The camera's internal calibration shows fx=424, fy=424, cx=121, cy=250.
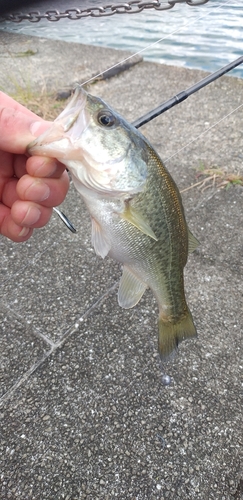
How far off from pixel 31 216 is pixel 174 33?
4932 millimetres

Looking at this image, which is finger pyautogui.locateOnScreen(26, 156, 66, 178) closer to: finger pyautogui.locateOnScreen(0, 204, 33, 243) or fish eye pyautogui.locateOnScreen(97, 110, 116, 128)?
fish eye pyautogui.locateOnScreen(97, 110, 116, 128)

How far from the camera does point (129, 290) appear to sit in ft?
5.68

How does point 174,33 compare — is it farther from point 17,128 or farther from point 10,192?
point 17,128

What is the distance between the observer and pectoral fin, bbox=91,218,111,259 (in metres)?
1.57

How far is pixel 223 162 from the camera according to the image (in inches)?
137

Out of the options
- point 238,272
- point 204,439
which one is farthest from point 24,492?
point 238,272

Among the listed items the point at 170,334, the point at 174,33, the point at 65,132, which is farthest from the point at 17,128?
the point at 174,33

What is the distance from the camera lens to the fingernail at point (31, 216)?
169cm

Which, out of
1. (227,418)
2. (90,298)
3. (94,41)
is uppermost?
(94,41)

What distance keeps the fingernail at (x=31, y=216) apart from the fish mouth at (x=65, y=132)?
29 cm

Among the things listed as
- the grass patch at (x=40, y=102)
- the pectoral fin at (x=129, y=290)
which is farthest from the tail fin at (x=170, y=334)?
the grass patch at (x=40, y=102)

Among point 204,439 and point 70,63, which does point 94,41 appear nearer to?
point 70,63

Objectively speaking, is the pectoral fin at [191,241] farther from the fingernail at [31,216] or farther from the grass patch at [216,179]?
the grass patch at [216,179]

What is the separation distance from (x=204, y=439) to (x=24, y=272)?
4.75 ft
